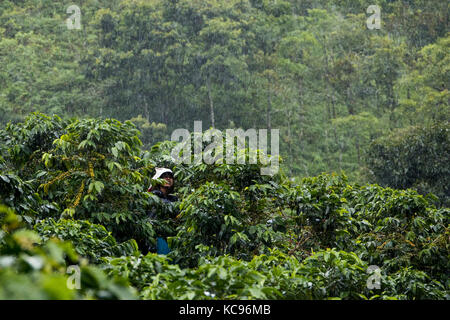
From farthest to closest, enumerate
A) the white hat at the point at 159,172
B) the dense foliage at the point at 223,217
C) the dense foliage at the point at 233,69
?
1. the dense foliage at the point at 233,69
2. the white hat at the point at 159,172
3. the dense foliage at the point at 223,217

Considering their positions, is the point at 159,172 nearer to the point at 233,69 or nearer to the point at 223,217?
the point at 223,217

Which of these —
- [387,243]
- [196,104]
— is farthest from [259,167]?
[196,104]

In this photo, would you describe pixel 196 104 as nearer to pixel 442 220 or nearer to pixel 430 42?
pixel 430 42

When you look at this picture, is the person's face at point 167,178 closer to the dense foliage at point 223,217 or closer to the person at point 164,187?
the person at point 164,187

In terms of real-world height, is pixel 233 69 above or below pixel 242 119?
above

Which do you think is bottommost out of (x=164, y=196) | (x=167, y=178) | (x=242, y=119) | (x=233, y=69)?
(x=242, y=119)

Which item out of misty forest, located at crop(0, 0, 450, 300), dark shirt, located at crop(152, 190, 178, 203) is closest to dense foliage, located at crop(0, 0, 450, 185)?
misty forest, located at crop(0, 0, 450, 300)

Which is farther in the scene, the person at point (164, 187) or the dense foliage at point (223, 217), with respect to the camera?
the person at point (164, 187)

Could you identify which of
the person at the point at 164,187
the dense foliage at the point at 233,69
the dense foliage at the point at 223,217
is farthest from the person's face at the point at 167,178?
the dense foliage at the point at 233,69

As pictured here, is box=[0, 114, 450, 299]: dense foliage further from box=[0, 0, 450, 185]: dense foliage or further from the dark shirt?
box=[0, 0, 450, 185]: dense foliage

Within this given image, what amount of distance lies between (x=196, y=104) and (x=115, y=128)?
22922 mm

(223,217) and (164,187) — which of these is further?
(164,187)

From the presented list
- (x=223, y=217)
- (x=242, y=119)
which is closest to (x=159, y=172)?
(x=223, y=217)

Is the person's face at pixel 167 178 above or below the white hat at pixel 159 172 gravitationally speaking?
below
